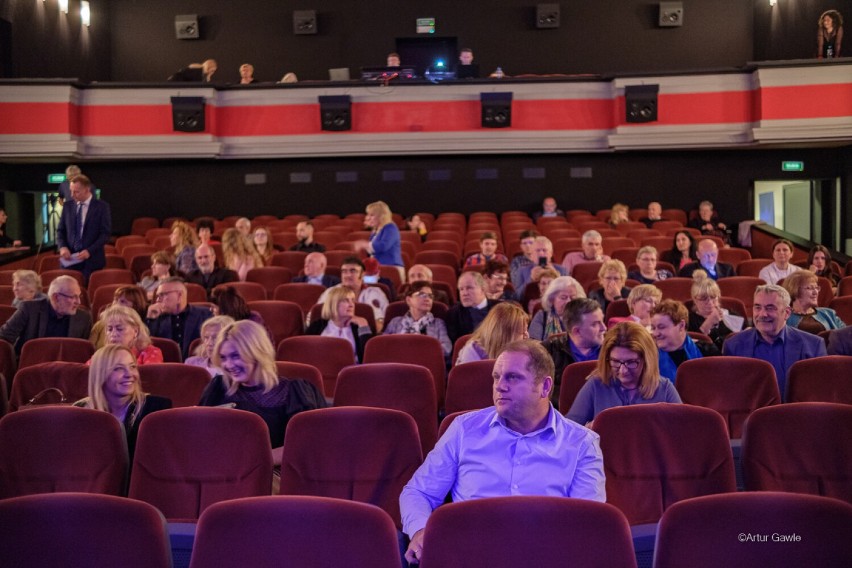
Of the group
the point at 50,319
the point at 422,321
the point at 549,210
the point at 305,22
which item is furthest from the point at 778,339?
the point at 305,22

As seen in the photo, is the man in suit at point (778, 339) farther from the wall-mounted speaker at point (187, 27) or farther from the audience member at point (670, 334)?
the wall-mounted speaker at point (187, 27)

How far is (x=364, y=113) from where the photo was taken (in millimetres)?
12633

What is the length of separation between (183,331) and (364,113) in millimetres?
7394

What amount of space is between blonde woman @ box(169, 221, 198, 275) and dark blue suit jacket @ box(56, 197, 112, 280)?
59cm

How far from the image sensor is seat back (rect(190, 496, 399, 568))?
2.17m

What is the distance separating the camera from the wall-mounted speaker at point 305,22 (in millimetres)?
14758

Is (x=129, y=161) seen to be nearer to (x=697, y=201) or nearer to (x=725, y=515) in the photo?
(x=697, y=201)

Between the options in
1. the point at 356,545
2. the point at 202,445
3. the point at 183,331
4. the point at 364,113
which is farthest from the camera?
the point at 364,113

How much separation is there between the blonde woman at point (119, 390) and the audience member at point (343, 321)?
1890mm

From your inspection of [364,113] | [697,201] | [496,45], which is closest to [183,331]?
[364,113]

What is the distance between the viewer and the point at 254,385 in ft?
12.5

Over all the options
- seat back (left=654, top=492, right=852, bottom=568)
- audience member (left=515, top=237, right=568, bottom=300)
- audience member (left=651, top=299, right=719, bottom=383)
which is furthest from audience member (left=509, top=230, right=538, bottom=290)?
seat back (left=654, top=492, right=852, bottom=568)

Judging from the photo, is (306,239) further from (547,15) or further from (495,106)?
(547,15)

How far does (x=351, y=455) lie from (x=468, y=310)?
8.90 feet
